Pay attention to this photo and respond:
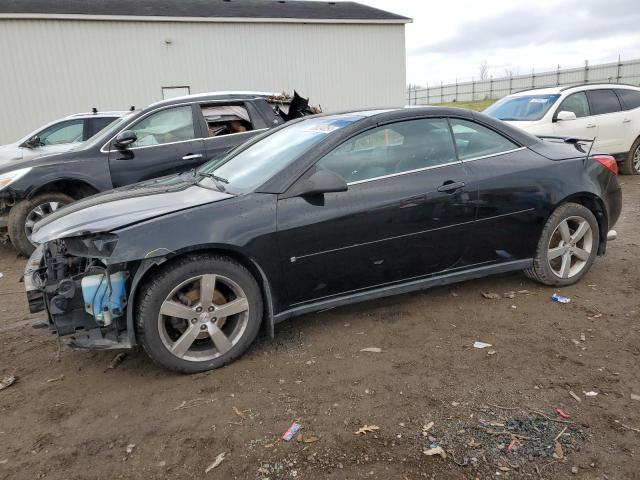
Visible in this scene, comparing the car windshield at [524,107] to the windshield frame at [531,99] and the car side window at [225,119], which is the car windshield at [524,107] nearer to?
the windshield frame at [531,99]

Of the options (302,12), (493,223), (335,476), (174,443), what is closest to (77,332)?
(174,443)

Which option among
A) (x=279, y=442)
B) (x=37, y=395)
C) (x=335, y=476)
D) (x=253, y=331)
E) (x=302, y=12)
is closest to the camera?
(x=335, y=476)

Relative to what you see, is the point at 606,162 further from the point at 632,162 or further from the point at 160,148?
the point at 632,162

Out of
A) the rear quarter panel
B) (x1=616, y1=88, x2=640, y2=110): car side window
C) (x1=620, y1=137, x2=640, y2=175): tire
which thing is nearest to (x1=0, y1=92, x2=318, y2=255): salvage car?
the rear quarter panel

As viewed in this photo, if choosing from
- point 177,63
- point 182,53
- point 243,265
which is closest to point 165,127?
point 243,265

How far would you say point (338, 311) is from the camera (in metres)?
4.02

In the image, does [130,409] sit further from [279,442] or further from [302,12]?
[302,12]

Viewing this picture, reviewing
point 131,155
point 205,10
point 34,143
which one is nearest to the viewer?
point 131,155

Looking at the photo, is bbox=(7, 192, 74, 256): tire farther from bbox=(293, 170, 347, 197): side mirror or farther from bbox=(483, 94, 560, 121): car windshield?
bbox=(483, 94, 560, 121): car windshield

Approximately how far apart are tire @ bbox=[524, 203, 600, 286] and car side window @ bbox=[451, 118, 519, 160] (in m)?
0.74

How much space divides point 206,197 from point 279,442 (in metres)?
1.65

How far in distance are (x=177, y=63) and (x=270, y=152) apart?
1451 cm

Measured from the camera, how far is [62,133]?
981cm

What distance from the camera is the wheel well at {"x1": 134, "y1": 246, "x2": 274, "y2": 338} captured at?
300 cm
